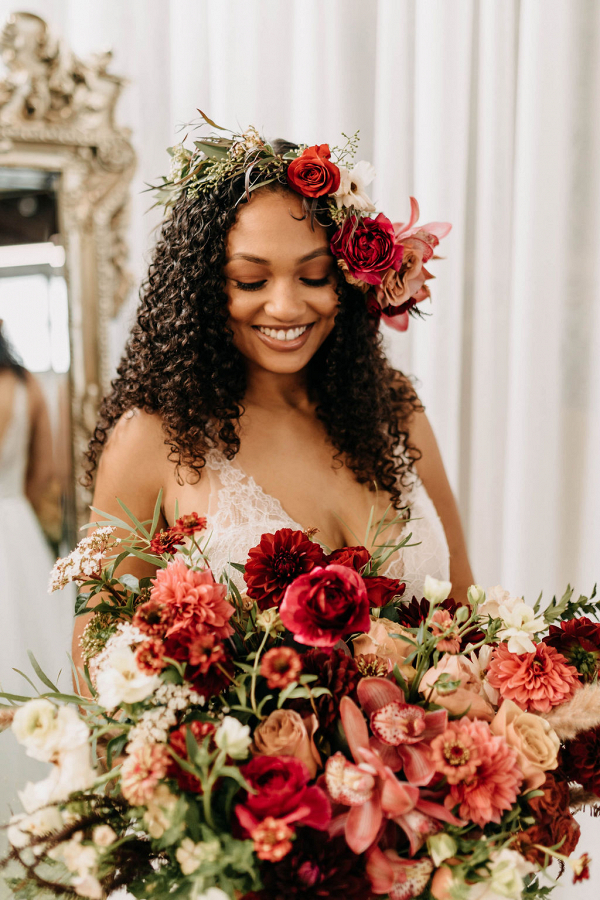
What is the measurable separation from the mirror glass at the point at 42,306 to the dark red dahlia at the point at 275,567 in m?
0.71

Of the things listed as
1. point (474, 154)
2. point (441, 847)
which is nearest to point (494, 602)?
point (441, 847)

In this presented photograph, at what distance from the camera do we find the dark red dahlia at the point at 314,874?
0.53 m

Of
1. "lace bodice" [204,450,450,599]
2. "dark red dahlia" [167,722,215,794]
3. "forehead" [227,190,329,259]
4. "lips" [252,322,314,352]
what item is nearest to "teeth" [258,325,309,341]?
"lips" [252,322,314,352]

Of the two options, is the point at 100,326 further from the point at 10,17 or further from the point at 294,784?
the point at 294,784

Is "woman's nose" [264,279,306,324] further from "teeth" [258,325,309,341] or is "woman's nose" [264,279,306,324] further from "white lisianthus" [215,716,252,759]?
"white lisianthus" [215,716,252,759]

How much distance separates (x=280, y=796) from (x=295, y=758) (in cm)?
4

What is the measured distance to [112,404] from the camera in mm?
1171

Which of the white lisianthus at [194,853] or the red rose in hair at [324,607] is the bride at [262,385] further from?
the white lisianthus at [194,853]

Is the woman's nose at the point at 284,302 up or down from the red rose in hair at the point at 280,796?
up

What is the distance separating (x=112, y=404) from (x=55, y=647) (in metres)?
0.47

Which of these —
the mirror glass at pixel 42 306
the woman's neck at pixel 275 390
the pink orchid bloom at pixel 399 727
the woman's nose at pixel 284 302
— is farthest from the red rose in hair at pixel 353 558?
the mirror glass at pixel 42 306

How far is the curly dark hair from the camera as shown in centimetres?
100

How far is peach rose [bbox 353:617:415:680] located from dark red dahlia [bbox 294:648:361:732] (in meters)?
0.06

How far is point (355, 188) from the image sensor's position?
1.03m
